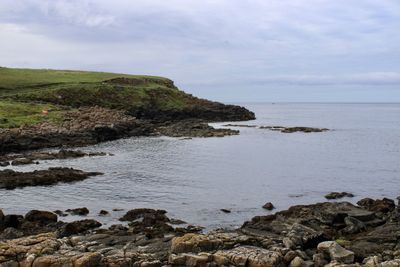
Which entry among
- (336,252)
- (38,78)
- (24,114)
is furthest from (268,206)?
(38,78)

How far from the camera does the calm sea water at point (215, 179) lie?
143 ft

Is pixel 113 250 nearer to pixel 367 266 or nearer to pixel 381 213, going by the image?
pixel 367 266

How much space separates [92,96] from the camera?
138 metres

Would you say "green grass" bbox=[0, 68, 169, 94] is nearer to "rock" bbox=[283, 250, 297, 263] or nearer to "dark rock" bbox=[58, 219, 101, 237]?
"dark rock" bbox=[58, 219, 101, 237]

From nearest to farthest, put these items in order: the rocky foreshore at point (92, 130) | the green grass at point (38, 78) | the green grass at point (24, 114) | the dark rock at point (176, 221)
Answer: the dark rock at point (176, 221) → the rocky foreshore at point (92, 130) → the green grass at point (24, 114) → the green grass at point (38, 78)

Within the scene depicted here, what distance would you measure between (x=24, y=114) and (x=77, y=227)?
74205 mm

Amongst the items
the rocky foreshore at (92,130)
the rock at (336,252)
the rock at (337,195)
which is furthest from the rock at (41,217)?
the rocky foreshore at (92,130)

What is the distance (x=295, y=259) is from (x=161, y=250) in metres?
6.90

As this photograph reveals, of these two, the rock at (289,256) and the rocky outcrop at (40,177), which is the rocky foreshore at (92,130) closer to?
the rocky outcrop at (40,177)

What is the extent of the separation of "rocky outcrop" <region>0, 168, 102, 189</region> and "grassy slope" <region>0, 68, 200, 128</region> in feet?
144

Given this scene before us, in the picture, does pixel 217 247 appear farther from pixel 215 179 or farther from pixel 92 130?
pixel 92 130

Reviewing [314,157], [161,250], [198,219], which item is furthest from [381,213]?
[314,157]

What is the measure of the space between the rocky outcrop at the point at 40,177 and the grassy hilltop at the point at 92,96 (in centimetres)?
4602

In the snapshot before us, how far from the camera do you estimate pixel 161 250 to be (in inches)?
Result: 1003
